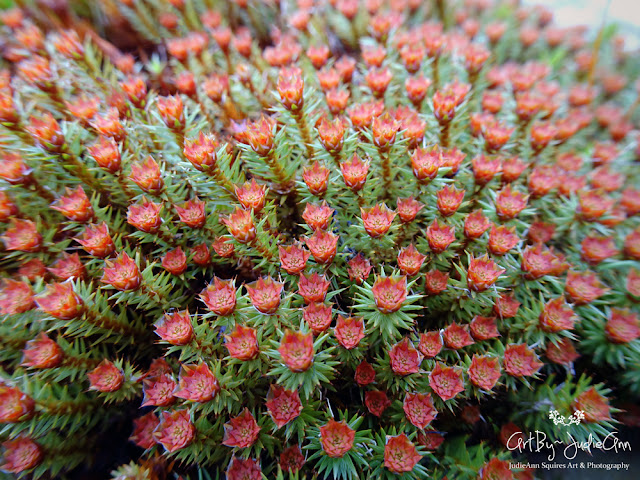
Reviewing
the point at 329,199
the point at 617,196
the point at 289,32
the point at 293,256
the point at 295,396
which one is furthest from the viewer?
the point at 289,32

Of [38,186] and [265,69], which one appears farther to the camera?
[265,69]

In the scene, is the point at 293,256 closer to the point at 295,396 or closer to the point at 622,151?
the point at 295,396

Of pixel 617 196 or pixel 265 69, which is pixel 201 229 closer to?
pixel 265 69

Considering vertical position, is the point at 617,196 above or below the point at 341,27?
below

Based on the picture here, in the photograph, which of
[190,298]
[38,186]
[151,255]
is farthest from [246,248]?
[38,186]

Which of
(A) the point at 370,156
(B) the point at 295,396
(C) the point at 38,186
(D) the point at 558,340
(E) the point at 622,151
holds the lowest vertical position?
(D) the point at 558,340

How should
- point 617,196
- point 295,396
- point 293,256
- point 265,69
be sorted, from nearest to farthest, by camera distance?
1. point 295,396
2. point 293,256
3. point 617,196
4. point 265,69

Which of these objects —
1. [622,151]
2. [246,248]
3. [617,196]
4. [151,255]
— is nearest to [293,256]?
[246,248]

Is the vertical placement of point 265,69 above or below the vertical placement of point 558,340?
above

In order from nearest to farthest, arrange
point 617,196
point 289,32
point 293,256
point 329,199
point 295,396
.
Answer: point 295,396 → point 293,256 → point 329,199 → point 617,196 → point 289,32
